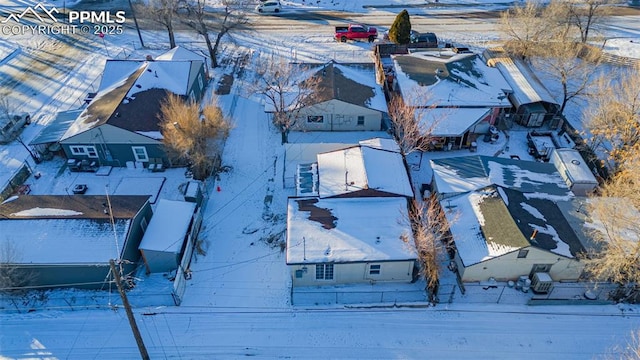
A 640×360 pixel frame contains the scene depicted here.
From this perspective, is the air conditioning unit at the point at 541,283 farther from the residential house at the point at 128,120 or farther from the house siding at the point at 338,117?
the residential house at the point at 128,120

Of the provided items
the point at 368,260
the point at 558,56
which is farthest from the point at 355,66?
the point at 368,260

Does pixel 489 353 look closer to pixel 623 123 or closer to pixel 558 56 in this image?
pixel 623 123

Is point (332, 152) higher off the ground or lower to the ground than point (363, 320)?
higher

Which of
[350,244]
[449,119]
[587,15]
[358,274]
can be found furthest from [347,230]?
[587,15]

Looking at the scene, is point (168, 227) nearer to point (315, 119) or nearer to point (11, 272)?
point (11, 272)

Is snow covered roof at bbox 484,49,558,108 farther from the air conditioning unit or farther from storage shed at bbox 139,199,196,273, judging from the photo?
storage shed at bbox 139,199,196,273

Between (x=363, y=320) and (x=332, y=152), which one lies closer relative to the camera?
(x=363, y=320)
